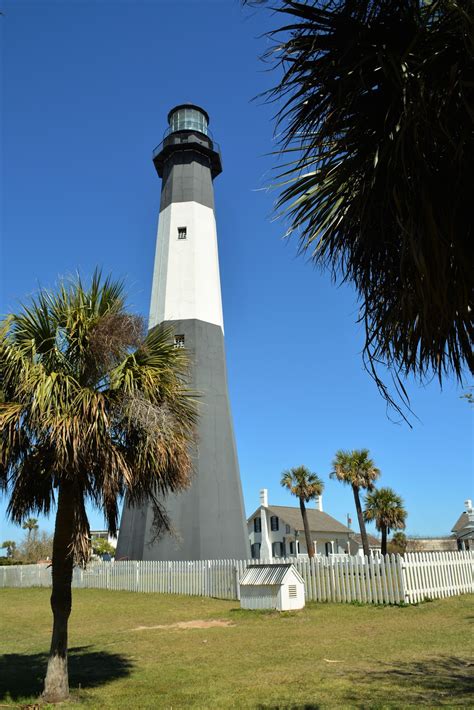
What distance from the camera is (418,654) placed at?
8.91 m

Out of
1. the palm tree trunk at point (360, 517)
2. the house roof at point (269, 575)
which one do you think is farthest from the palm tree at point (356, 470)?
the house roof at point (269, 575)

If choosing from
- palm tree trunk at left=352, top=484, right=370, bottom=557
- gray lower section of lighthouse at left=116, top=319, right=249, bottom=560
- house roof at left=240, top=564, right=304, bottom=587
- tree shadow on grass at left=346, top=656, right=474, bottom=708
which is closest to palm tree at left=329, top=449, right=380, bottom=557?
palm tree trunk at left=352, top=484, right=370, bottom=557

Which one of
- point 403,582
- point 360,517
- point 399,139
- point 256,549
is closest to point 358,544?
point 256,549

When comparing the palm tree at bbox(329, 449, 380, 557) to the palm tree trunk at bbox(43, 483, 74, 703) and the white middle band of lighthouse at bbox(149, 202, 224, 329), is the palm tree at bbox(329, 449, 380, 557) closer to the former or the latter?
the white middle band of lighthouse at bbox(149, 202, 224, 329)

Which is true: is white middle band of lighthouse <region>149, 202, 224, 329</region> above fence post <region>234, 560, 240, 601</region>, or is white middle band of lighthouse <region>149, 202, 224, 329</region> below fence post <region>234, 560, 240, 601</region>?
above

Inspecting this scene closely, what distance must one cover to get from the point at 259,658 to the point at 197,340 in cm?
1671

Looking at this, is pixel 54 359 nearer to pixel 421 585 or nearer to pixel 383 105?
pixel 383 105

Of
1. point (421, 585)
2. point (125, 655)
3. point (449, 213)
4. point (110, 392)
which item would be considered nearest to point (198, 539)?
point (421, 585)

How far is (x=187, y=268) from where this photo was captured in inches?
1017

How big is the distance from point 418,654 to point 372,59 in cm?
850

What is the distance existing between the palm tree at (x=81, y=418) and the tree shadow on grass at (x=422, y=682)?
3571 mm

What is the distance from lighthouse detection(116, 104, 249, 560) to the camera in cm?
2306

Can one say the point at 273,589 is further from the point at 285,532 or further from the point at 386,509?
the point at 285,532

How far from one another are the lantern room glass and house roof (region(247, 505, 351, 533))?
101 ft
